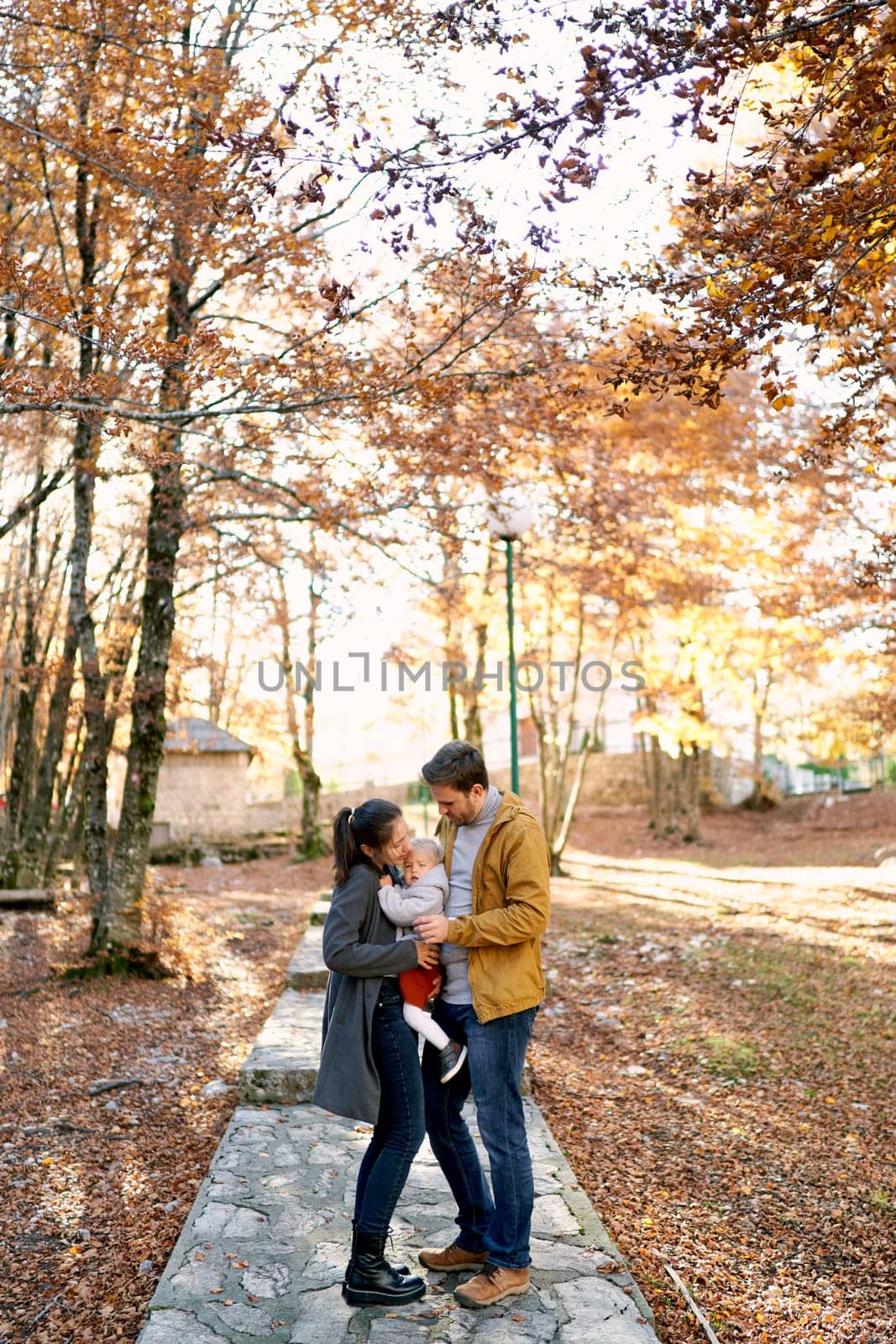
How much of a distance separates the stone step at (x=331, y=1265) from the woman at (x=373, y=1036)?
0.63ft

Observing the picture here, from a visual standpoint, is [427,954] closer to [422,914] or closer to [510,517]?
[422,914]

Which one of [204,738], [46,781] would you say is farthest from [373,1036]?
[204,738]

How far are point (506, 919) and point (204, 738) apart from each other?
20.4 m

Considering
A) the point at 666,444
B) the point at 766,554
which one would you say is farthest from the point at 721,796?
the point at 666,444

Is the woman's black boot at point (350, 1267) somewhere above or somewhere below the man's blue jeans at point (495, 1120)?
below

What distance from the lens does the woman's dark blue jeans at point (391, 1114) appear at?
3.44 metres

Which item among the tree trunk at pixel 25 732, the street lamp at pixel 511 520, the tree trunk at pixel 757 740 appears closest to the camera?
the street lamp at pixel 511 520

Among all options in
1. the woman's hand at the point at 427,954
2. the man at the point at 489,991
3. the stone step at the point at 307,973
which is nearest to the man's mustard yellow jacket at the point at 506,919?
the man at the point at 489,991

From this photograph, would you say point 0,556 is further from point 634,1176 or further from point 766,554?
point 634,1176

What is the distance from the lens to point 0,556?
694 inches

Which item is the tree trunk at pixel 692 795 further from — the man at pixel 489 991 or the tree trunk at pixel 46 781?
the man at pixel 489 991

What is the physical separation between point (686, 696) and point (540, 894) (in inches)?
569

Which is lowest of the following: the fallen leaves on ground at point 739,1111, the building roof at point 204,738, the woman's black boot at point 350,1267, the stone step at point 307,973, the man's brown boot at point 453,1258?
the fallen leaves on ground at point 739,1111

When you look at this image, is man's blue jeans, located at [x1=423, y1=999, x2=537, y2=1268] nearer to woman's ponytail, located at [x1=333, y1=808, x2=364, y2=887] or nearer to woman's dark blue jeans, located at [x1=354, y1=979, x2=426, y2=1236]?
woman's dark blue jeans, located at [x1=354, y1=979, x2=426, y2=1236]
